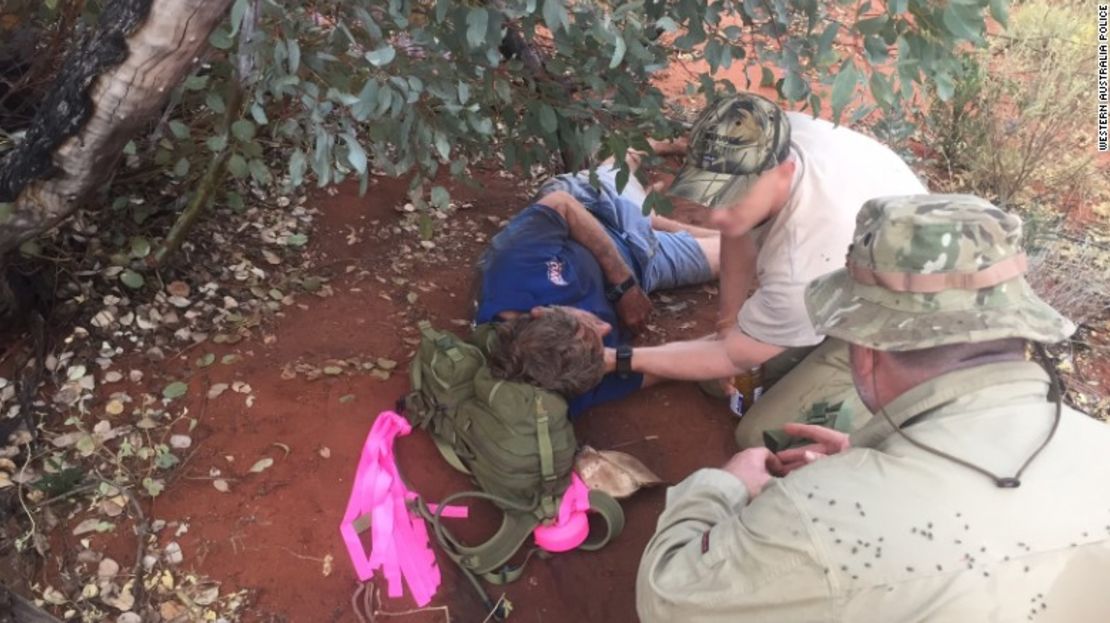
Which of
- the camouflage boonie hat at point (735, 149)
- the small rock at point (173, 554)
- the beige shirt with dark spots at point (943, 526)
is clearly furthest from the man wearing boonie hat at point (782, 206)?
the small rock at point (173, 554)

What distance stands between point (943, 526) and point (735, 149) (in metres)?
1.39

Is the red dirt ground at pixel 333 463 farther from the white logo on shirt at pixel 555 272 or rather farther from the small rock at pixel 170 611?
the white logo on shirt at pixel 555 272

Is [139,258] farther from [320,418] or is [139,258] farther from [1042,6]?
[1042,6]

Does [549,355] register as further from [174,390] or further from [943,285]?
[943,285]

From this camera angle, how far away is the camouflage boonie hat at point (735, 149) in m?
2.62

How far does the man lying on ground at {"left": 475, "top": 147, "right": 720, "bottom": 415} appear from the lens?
9.82 feet

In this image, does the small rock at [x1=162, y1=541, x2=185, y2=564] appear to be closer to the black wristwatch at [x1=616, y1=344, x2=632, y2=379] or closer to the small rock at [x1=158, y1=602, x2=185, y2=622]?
the small rock at [x1=158, y1=602, x2=185, y2=622]

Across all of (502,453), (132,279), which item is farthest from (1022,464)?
(132,279)

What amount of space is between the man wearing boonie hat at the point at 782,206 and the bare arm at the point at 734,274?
29 centimetres

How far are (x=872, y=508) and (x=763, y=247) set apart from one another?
140 cm

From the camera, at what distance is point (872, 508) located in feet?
5.22

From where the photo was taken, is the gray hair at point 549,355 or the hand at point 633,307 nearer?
the gray hair at point 549,355

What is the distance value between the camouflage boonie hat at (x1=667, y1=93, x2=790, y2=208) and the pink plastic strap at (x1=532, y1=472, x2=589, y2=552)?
104cm

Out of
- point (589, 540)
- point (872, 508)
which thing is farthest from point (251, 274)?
point (872, 508)
